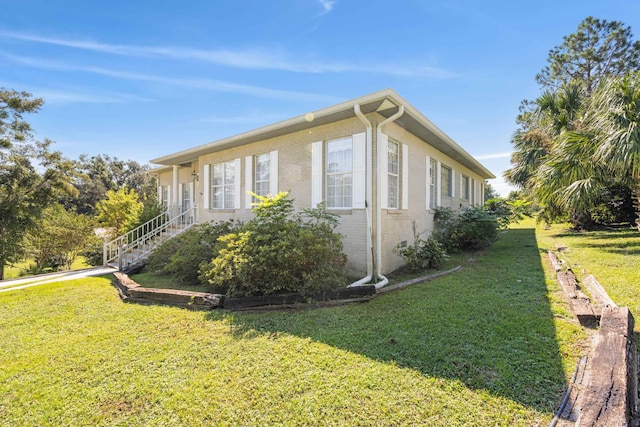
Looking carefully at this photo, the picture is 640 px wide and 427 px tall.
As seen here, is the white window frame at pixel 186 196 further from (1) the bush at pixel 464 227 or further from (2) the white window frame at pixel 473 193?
(2) the white window frame at pixel 473 193

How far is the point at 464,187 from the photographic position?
43.8ft

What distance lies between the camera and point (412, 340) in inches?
128

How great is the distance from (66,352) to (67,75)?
854 centimetres

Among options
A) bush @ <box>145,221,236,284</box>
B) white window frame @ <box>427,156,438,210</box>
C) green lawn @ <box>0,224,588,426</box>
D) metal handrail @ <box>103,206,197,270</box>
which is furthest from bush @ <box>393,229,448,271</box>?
metal handrail @ <box>103,206,197,270</box>

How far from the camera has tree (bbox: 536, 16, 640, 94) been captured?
18672mm

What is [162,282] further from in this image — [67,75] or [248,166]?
[67,75]

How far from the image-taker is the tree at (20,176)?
40.2 ft

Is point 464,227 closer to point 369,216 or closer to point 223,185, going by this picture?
point 369,216

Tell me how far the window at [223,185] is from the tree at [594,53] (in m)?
21.6

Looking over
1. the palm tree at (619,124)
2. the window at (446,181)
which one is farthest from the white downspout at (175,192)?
the palm tree at (619,124)

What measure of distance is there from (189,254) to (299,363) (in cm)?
441

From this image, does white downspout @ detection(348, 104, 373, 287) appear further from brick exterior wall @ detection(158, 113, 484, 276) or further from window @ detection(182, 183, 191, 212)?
window @ detection(182, 183, 191, 212)

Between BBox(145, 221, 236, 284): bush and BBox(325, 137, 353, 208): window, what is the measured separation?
2738 millimetres

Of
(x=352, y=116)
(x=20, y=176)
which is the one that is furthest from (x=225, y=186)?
(x=20, y=176)
